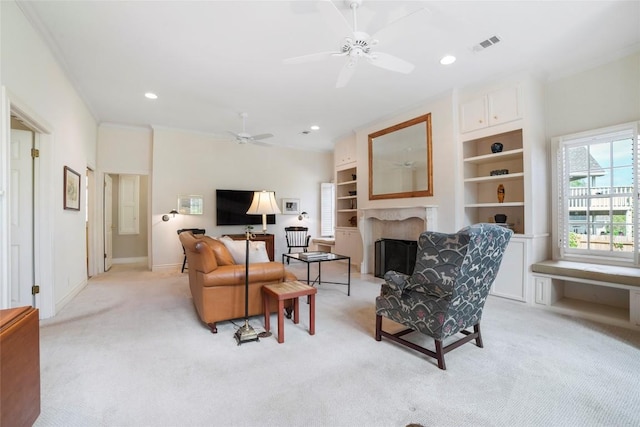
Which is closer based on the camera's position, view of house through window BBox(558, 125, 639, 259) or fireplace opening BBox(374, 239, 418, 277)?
view of house through window BBox(558, 125, 639, 259)

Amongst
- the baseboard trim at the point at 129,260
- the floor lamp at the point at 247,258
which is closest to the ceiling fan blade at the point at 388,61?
the floor lamp at the point at 247,258

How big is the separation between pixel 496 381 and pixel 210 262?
2.46m

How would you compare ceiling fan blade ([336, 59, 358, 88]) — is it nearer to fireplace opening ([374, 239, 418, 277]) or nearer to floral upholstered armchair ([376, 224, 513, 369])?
floral upholstered armchair ([376, 224, 513, 369])

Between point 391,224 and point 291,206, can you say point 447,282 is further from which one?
point 291,206

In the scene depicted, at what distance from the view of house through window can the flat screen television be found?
565cm

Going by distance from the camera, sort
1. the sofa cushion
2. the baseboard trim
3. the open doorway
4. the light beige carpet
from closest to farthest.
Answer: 1. the light beige carpet
2. the sofa cushion
3. the baseboard trim
4. the open doorway

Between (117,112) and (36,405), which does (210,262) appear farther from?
(117,112)

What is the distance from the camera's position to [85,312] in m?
3.39

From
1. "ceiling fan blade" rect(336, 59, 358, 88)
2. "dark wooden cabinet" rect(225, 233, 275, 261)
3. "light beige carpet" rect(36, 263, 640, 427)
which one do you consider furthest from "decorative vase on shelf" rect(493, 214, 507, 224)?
"dark wooden cabinet" rect(225, 233, 275, 261)

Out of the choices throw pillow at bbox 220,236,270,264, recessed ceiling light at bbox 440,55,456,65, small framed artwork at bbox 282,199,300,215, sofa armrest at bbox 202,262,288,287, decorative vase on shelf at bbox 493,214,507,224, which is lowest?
sofa armrest at bbox 202,262,288,287

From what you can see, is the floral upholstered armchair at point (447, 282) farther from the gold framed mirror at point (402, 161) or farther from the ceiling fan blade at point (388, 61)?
the gold framed mirror at point (402, 161)

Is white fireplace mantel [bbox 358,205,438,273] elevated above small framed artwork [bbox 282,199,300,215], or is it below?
below

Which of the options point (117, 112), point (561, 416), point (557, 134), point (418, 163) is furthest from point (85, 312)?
point (557, 134)

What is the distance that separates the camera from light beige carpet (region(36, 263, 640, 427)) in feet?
5.48
